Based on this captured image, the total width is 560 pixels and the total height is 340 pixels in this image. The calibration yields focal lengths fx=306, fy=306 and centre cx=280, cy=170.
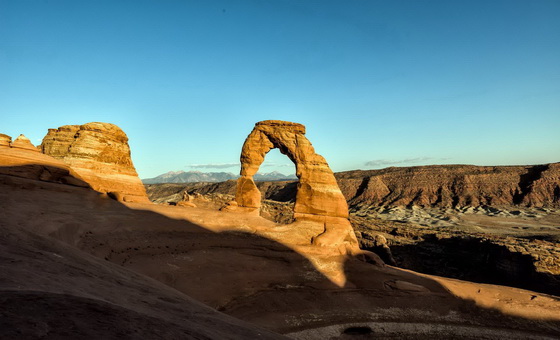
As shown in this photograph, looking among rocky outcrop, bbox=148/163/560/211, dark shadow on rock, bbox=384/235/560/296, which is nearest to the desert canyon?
dark shadow on rock, bbox=384/235/560/296

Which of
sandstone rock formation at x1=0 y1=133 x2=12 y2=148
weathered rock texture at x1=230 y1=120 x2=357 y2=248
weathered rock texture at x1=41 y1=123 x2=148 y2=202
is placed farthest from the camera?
weathered rock texture at x1=230 y1=120 x2=357 y2=248

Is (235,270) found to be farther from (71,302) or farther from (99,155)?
(71,302)

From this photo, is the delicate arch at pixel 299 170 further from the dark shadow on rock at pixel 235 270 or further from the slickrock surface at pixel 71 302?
the slickrock surface at pixel 71 302

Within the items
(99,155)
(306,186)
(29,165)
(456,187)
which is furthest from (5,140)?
(456,187)

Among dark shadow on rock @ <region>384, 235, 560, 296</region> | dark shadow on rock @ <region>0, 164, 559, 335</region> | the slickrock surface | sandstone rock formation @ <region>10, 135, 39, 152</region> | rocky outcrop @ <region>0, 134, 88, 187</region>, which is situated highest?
sandstone rock formation @ <region>10, 135, 39, 152</region>

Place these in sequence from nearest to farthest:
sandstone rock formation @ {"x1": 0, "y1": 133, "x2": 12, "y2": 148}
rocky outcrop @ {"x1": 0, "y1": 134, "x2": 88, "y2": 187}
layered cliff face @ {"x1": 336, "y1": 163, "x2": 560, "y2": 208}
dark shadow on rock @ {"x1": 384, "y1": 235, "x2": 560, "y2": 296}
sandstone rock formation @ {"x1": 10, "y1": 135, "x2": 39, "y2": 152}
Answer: rocky outcrop @ {"x1": 0, "y1": 134, "x2": 88, "y2": 187}, sandstone rock formation @ {"x1": 0, "y1": 133, "x2": 12, "y2": 148}, sandstone rock formation @ {"x1": 10, "y1": 135, "x2": 39, "y2": 152}, dark shadow on rock @ {"x1": 384, "y1": 235, "x2": 560, "y2": 296}, layered cliff face @ {"x1": 336, "y1": 163, "x2": 560, "y2": 208}

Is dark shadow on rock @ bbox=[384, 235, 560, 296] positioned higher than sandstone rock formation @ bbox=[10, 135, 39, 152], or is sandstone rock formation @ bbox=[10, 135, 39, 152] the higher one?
sandstone rock formation @ bbox=[10, 135, 39, 152]

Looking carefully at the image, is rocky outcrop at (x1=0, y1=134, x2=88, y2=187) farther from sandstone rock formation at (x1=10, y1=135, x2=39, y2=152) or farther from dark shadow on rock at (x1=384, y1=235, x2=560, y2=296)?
dark shadow on rock at (x1=384, y1=235, x2=560, y2=296)

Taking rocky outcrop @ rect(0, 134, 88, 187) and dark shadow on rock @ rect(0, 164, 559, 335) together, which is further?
rocky outcrop @ rect(0, 134, 88, 187)
